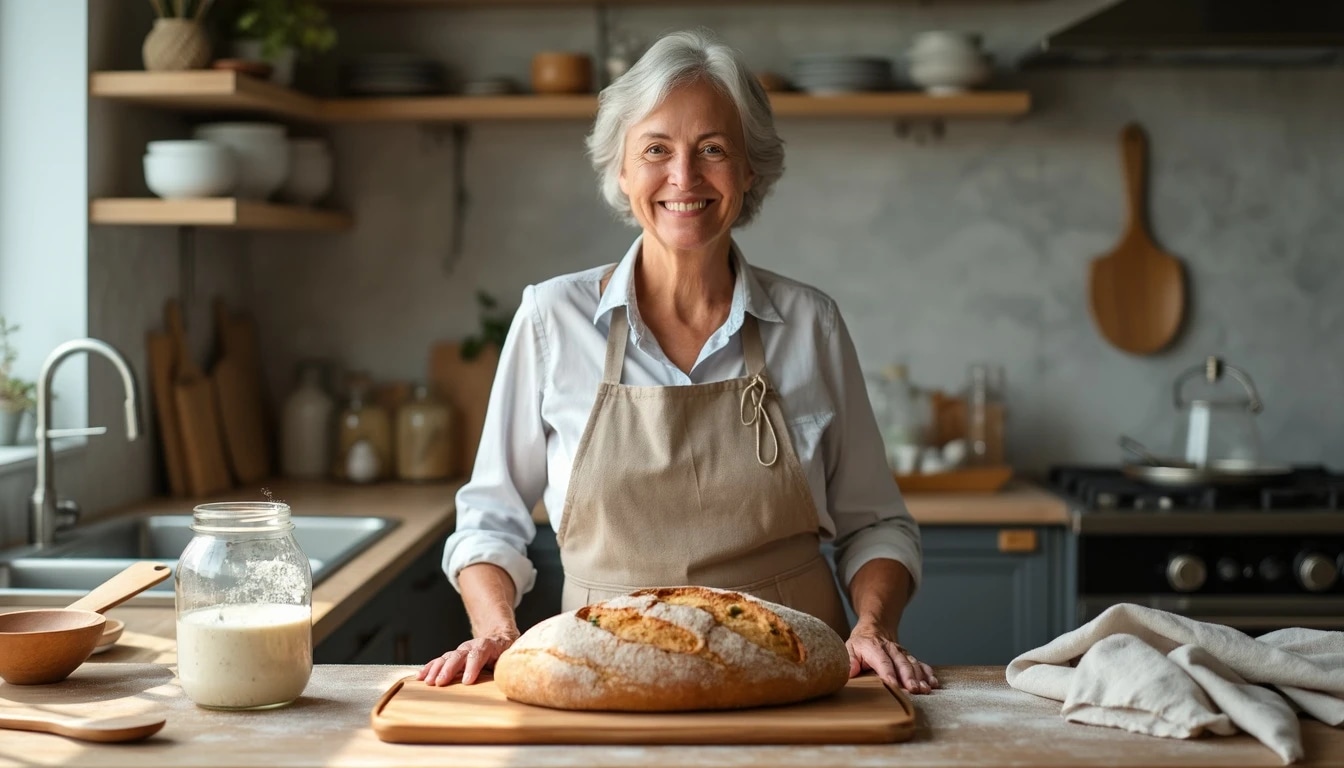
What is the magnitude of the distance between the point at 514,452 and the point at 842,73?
71.2 inches

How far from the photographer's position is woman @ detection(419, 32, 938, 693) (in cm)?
187

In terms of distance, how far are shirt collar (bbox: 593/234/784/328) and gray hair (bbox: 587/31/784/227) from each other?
0.27ft

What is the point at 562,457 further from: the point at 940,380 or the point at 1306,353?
the point at 1306,353

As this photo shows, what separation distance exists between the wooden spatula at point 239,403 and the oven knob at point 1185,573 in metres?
2.19

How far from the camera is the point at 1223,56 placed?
349 cm

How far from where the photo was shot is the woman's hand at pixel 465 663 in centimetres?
145

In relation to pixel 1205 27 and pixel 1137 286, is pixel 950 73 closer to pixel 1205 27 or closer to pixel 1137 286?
pixel 1205 27

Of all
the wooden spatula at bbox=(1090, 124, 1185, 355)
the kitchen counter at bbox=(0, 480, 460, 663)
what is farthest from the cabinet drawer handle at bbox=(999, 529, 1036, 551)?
the kitchen counter at bbox=(0, 480, 460, 663)

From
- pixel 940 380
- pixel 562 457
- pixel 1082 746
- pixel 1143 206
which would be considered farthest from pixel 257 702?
pixel 1143 206

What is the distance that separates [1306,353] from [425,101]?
7.75ft

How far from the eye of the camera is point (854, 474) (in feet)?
6.43

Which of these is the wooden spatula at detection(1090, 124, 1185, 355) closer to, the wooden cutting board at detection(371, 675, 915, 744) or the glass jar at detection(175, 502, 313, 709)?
the wooden cutting board at detection(371, 675, 915, 744)

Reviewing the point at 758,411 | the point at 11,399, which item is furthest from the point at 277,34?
the point at 758,411

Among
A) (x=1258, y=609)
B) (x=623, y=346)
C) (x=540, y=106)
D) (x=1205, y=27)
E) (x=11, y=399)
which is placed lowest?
(x=1258, y=609)
